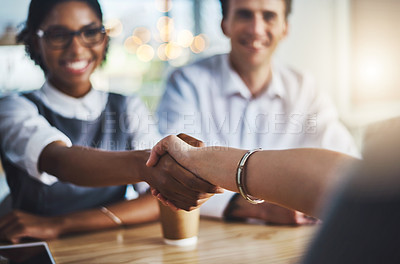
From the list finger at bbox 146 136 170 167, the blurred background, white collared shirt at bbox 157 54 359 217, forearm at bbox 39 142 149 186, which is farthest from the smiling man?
finger at bbox 146 136 170 167

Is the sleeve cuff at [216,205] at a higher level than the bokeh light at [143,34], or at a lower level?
lower

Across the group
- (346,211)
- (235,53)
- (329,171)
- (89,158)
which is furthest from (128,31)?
(346,211)

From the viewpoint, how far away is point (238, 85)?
1.79 meters

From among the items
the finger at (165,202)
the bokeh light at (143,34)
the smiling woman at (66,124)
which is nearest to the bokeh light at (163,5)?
the bokeh light at (143,34)

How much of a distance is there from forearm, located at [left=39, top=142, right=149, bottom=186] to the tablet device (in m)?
0.21

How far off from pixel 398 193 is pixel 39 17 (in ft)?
4.06

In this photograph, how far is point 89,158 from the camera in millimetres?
1025

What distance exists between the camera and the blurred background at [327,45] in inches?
85.4

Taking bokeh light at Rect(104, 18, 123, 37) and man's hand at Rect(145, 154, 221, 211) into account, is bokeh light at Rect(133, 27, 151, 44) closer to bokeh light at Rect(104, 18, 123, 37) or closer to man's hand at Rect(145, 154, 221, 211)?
bokeh light at Rect(104, 18, 123, 37)

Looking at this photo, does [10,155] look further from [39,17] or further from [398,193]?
[398,193]

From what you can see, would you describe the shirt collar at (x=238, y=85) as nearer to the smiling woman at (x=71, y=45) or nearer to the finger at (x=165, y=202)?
the smiling woman at (x=71, y=45)

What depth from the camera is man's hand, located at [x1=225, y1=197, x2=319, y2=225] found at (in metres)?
0.96

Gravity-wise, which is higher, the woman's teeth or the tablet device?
the woman's teeth

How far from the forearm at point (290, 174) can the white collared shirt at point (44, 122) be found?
55cm
